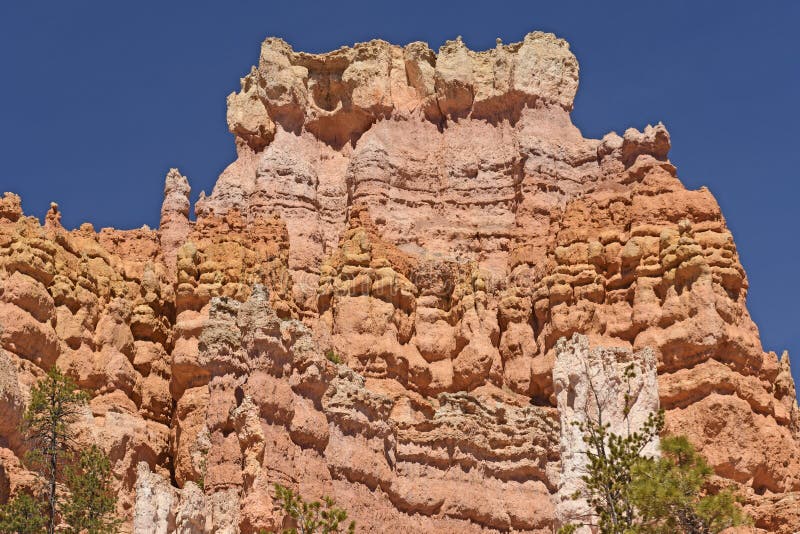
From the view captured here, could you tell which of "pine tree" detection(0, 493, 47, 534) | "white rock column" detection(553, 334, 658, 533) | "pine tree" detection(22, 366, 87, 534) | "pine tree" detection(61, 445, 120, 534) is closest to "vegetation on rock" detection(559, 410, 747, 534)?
"white rock column" detection(553, 334, 658, 533)

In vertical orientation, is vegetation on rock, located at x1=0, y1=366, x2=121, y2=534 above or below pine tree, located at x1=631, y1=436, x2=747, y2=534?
above

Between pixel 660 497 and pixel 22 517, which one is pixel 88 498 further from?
pixel 660 497

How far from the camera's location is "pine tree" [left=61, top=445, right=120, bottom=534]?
5116 centimetres

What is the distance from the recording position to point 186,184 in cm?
7750

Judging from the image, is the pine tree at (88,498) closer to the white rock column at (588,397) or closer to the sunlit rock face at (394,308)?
the sunlit rock face at (394,308)

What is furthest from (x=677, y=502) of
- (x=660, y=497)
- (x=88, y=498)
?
(x=88, y=498)

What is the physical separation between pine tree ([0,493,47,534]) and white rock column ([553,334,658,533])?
17.6 meters

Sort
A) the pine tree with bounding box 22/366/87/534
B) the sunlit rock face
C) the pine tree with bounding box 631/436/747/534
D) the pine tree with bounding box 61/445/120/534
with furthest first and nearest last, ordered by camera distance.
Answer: the sunlit rock face → the pine tree with bounding box 61/445/120/534 → the pine tree with bounding box 22/366/87/534 → the pine tree with bounding box 631/436/747/534

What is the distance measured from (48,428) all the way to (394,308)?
2145 centimetres

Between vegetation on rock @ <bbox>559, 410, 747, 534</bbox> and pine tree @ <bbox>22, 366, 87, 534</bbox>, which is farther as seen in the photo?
pine tree @ <bbox>22, 366, 87, 534</bbox>

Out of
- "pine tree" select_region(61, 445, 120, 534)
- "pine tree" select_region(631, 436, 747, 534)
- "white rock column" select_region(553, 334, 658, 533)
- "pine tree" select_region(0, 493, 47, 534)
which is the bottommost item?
"pine tree" select_region(631, 436, 747, 534)

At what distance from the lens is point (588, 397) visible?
5753 centimetres

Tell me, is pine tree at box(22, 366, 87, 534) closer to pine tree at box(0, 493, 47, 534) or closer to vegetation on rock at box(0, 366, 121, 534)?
vegetation on rock at box(0, 366, 121, 534)

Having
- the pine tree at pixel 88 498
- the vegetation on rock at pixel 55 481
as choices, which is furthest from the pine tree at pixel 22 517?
the pine tree at pixel 88 498
